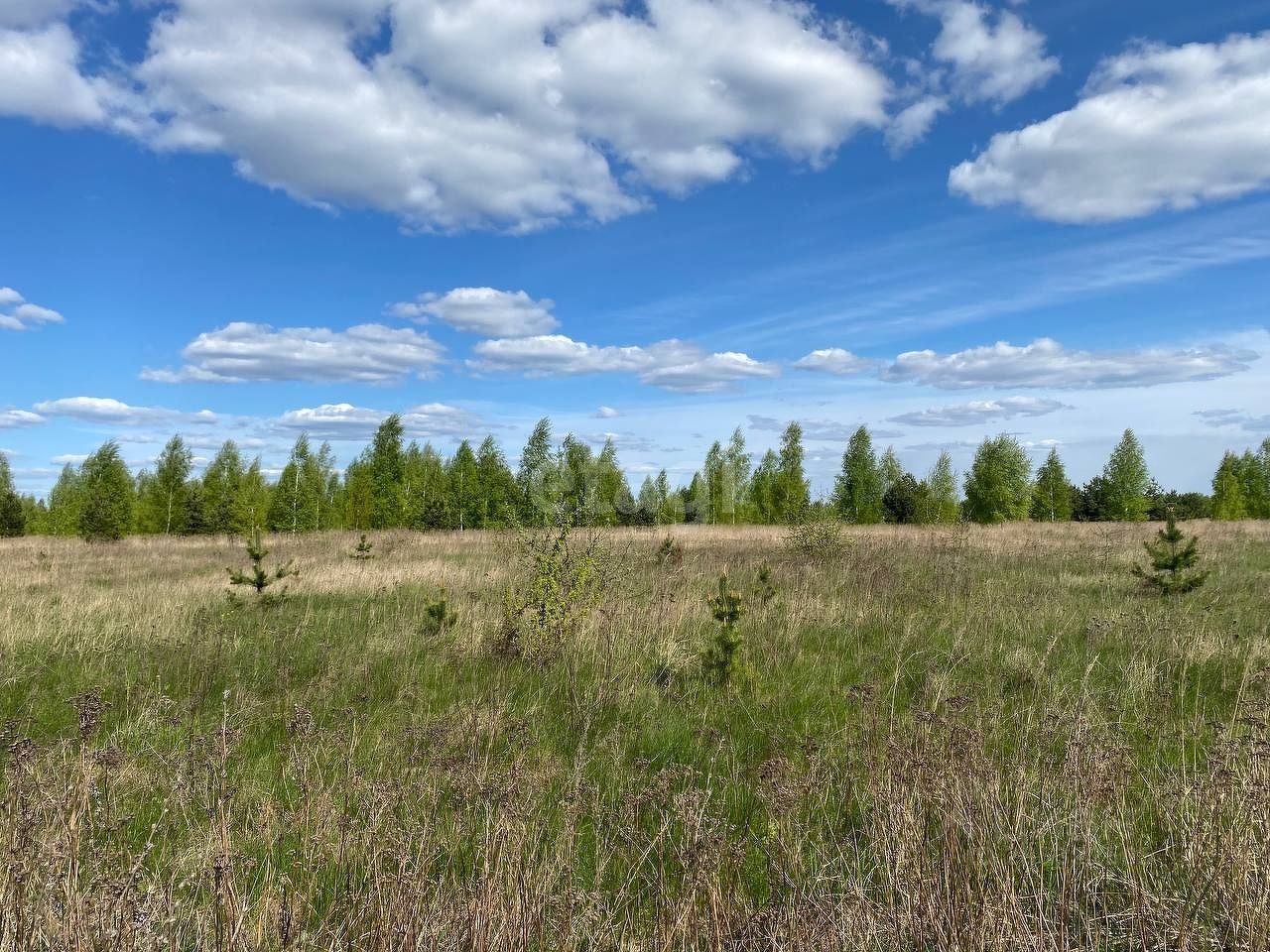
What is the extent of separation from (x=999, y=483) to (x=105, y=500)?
47.3 m

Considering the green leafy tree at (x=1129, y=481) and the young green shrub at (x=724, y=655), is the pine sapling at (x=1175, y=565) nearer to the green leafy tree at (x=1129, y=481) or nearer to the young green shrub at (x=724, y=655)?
the young green shrub at (x=724, y=655)

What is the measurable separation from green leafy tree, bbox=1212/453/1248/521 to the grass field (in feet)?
143

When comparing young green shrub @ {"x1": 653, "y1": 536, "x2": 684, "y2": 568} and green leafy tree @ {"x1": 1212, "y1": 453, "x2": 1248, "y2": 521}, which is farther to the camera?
green leafy tree @ {"x1": 1212, "y1": 453, "x2": 1248, "y2": 521}

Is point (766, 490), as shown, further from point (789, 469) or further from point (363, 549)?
point (363, 549)

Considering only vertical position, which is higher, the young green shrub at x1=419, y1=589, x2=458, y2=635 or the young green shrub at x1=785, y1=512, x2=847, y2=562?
the young green shrub at x1=785, y1=512, x2=847, y2=562

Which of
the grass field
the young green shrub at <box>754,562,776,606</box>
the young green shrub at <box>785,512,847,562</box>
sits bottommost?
the grass field

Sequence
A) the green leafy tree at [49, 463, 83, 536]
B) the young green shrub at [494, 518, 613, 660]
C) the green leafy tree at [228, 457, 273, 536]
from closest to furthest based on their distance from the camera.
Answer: the young green shrub at [494, 518, 613, 660] < the green leafy tree at [228, 457, 273, 536] < the green leafy tree at [49, 463, 83, 536]

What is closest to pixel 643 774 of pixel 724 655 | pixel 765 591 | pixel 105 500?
pixel 724 655

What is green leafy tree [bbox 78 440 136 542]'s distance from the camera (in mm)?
27808

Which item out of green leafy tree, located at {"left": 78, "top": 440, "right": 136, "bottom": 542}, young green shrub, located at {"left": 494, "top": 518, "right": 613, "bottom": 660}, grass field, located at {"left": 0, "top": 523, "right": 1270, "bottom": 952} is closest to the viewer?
grass field, located at {"left": 0, "top": 523, "right": 1270, "bottom": 952}

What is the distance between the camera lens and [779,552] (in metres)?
18.9

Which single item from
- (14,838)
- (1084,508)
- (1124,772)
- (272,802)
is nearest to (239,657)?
(272,802)

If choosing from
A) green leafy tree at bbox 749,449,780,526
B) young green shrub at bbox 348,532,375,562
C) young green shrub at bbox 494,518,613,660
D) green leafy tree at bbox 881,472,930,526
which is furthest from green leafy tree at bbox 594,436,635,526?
young green shrub at bbox 494,518,613,660

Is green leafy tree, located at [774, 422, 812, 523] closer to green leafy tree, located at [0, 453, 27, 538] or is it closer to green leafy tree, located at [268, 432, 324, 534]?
green leafy tree, located at [268, 432, 324, 534]
